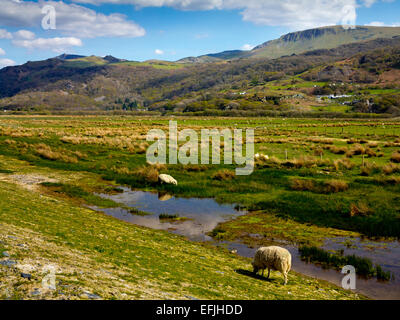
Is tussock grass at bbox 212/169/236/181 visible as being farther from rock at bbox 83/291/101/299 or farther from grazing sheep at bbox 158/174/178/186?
rock at bbox 83/291/101/299

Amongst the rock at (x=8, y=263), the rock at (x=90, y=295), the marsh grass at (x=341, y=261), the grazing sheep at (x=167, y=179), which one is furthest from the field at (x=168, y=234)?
the marsh grass at (x=341, y=261)

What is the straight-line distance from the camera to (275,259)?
10742 millimetres

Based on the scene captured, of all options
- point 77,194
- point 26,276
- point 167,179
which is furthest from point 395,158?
point 26,276

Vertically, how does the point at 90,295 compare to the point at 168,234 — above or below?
above

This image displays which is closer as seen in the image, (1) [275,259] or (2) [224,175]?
(1) [275,259]

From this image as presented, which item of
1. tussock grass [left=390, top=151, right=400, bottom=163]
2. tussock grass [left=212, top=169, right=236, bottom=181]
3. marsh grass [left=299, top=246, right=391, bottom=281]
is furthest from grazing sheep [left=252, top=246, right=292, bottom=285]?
tussock grass [left=390, top=151, right=400, bottom=163]

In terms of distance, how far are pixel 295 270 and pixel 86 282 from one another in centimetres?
917

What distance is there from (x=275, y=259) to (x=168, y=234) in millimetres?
7287

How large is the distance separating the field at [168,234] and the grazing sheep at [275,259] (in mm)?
564

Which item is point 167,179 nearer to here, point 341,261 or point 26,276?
point 341,261

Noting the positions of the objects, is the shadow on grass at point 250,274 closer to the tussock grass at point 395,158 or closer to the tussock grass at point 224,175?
the tussock grass at point 224,175

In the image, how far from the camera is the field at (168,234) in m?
8.48
